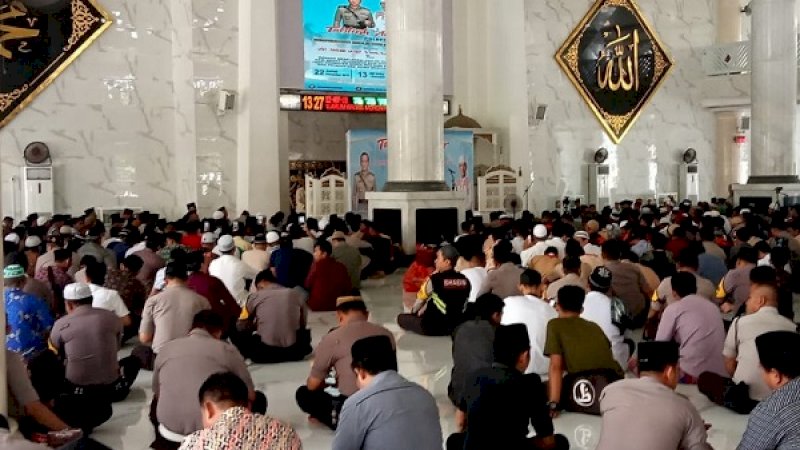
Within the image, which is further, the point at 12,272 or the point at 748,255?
the point at 748,255

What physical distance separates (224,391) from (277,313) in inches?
150

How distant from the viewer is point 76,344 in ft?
18.0

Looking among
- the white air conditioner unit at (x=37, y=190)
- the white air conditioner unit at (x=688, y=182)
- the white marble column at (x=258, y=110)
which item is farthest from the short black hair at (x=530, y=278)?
the white air conditioner unit at (x=688, y=182)

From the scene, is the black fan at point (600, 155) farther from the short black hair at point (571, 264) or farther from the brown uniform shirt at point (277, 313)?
the brown uniform shirt at point (277, 313)

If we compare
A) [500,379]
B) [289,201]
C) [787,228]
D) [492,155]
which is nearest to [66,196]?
[289,201]

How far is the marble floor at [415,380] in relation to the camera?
17.0 ft

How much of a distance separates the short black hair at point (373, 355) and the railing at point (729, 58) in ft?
62.5

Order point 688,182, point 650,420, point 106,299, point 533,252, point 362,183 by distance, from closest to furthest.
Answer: point 650,420 → point 106,299 → point 533,252 → point 362,183 → point 688,182

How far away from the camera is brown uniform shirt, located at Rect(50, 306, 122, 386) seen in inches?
215

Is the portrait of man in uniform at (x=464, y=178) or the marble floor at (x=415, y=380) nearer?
the marble floor at (x=415, y=380)

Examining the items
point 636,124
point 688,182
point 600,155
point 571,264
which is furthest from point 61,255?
point 688,182

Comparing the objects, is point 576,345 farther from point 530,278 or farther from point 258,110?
point 258,110

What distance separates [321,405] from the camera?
5297 mm

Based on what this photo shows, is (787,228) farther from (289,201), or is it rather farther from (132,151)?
(132,151)
